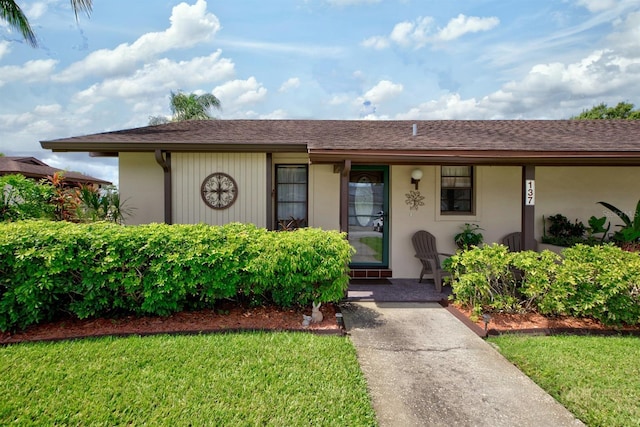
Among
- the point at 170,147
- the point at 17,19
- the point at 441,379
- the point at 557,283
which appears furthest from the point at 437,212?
the point at 17,19

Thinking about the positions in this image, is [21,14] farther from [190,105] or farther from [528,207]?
[528,207]

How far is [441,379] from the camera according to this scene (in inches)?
121

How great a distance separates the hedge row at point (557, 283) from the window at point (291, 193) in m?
3.29

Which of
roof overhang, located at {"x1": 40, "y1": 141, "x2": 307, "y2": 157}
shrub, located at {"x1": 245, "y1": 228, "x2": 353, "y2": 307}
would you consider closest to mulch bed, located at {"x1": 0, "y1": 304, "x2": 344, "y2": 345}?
shrub, located at {"x1": 245, "y1": 228, "x2": 353, "y2": 307}

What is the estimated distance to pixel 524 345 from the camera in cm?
373

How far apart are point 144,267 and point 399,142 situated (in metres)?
4.39

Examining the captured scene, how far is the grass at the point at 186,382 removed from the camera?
2.40 meters

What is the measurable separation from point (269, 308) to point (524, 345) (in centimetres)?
325

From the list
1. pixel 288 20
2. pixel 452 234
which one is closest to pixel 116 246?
pixel 452 234

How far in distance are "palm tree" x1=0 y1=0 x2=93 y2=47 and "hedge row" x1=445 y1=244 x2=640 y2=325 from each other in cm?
1017

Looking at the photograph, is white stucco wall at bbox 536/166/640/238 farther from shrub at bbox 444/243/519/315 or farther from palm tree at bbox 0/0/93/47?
palm tree at bbox 0/0/93/47

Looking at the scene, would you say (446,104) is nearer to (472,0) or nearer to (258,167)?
(472,0)

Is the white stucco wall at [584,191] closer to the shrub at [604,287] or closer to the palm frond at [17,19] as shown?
the shrub at [604,287]

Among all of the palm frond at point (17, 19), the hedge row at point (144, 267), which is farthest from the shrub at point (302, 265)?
the palm frond at point (17, 19)
